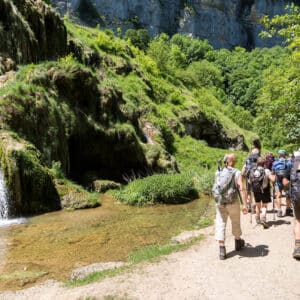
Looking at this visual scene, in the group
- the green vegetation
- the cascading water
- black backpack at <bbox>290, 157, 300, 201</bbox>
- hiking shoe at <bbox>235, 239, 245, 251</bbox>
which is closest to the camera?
black backpack at <bbox>290, 157, 300, 201</bbox>

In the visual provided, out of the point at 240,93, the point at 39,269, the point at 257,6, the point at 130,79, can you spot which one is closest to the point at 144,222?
the point at 39,269

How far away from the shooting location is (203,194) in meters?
20.4

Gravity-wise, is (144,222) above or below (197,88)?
below

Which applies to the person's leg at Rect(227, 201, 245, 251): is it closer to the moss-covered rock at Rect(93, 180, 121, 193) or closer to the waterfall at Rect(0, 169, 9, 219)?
the waterfall at Rect(0, 169, 9, 219)

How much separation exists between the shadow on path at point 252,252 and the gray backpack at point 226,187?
1.17 meters

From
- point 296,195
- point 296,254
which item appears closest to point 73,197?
point 296,254

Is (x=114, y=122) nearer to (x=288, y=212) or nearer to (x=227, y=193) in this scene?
(x=288, y=212)

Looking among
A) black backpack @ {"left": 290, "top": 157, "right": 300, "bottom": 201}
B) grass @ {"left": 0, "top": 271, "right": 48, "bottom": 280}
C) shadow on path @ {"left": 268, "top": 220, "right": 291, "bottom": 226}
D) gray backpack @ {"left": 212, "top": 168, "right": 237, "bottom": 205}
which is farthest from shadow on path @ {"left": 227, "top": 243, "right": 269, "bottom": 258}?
grass @ {"left": 0, "top": 271, "right": 48, "bottom": 280}

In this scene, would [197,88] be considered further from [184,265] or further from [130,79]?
[184,265]

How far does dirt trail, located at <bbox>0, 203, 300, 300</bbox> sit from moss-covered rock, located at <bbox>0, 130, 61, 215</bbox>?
7789 mm

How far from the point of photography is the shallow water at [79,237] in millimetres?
8625

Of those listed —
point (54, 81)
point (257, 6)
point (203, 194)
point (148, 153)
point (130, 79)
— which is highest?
point (257, 6)

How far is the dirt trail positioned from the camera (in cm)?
619

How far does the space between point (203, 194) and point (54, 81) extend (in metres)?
9.51
